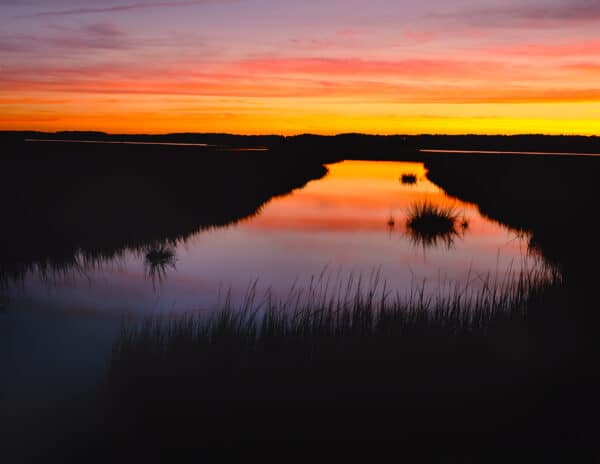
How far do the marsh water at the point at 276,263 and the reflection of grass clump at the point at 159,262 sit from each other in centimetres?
2

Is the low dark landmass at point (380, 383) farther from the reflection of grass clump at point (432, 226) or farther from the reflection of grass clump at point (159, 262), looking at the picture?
the reflection of grass clump at point (432, 226)

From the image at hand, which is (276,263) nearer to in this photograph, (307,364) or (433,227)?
(433,227)

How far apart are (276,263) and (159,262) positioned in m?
2.65

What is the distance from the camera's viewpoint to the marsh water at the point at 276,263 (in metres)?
10.3

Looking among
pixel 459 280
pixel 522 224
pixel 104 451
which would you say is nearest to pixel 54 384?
pixel 104 451

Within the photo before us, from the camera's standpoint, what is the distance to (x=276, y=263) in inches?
556

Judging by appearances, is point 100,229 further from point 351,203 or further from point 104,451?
point 351,203

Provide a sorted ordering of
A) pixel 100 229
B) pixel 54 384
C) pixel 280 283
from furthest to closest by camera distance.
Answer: pixel 100 229 < pixel 280 283 < pixel 54 384

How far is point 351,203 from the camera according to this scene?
27.2 metres

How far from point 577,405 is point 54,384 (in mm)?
5227

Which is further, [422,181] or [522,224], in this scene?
[422,181]

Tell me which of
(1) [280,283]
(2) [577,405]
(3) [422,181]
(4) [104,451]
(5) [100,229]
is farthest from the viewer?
(3) [422,181]

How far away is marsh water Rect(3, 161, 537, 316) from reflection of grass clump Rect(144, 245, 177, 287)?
2cm

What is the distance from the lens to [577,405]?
5.95 meters
